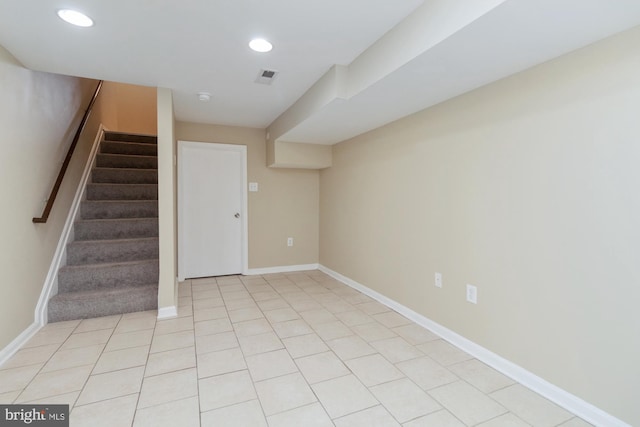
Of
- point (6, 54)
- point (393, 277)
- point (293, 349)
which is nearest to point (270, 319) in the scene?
point (293, 349)

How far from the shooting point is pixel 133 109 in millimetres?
5711

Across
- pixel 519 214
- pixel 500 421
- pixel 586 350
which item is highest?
pixel 519 214

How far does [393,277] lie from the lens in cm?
311

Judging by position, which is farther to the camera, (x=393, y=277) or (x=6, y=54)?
(x=393, y=277)

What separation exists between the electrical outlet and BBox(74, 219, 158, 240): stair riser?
3.47 metres

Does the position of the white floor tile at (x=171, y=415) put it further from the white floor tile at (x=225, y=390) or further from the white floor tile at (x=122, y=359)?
the white floor tile at (x=122, y=359)

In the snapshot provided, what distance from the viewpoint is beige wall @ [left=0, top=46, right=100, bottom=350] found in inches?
82.7

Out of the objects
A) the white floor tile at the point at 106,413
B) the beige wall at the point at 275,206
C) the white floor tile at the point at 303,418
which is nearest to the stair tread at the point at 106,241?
the beige wall at the point at 275,206

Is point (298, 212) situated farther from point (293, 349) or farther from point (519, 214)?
point (519, 214)

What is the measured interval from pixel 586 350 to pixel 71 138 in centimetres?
474

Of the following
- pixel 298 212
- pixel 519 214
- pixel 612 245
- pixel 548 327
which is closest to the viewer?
pixel 612 245

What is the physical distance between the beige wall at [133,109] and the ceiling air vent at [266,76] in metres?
3.91

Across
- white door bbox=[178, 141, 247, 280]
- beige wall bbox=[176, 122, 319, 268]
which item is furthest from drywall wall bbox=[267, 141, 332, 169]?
white door bbox=[178, 141, 247, 280]

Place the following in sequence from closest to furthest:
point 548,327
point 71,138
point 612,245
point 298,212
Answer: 1. point 612,245
2. point 548,327
3. point 71,138
4. point 298,212
